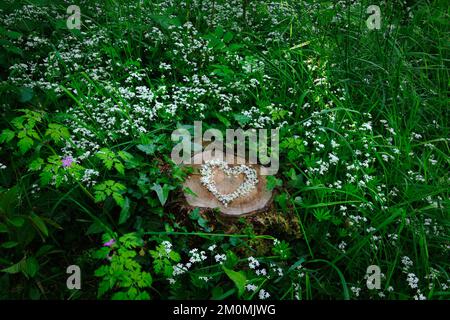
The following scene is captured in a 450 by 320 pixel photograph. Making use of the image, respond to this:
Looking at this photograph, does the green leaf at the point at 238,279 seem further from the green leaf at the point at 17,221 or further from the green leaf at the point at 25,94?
the green leaf at the point at 25,94

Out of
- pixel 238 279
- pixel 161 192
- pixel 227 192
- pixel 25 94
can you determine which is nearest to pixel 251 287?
pixel 238 279

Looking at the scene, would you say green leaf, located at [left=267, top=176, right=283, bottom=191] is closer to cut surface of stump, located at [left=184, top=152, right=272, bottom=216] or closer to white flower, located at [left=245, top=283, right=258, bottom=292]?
cut surface of stump, located at [left=184, top=152, right=272, bottom=216]

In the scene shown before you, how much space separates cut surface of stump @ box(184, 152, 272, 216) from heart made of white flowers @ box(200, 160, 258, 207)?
18 mm

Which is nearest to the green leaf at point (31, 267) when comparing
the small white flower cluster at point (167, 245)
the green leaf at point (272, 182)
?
the small white flower cluster at point (167, 245)

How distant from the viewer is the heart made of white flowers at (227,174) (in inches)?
121

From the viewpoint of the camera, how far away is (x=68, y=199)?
2936 mm

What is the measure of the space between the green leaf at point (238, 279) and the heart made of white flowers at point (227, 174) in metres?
0.58

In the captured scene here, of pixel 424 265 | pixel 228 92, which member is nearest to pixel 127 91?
pixel 228 92

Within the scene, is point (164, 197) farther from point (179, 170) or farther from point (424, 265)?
point (424, 265)

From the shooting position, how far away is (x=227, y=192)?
3109 millimetres

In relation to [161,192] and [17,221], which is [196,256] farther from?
[17,221]

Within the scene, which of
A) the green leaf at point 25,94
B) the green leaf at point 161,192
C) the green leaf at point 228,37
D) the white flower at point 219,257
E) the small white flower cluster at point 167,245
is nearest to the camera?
the small white flower cluster at point 167,245

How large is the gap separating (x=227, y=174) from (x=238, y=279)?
90 centimetres

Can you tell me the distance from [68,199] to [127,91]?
3.92 feet
